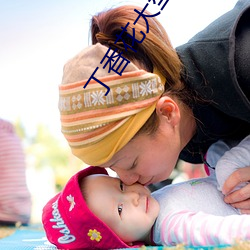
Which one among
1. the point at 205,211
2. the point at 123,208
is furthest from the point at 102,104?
the point at 205,211

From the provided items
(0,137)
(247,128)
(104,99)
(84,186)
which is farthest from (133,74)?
(0,137)

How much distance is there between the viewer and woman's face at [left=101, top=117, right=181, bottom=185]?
3.53ft

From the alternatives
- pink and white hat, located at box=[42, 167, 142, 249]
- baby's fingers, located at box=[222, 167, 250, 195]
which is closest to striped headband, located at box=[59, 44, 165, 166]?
pink and white hat, located at box=[42, 167, 142, 249]

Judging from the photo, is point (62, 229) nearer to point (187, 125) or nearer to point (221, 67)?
point (187, 125)

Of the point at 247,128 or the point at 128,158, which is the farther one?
the point at 247,128

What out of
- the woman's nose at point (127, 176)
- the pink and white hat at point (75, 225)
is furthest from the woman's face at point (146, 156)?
the pink and white hat at point (75, 225)

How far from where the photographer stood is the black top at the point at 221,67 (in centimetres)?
107

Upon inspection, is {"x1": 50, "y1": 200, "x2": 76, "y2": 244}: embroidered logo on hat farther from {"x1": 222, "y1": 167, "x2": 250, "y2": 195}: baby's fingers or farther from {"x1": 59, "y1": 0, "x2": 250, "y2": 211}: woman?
{"x1": 222, "y1": 167, "x2": 250, "y2": 195}: baby's fingers

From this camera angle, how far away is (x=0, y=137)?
2012 millimetres

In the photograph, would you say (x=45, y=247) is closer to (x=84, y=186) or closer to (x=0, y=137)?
(x=84, y=186)

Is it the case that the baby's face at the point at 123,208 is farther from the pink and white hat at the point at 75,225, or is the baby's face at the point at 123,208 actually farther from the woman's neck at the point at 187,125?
the woman's neck at the point at 187,125

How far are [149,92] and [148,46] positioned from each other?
105mm

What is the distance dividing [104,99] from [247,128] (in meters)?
0.46

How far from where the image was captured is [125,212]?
1.07 m
